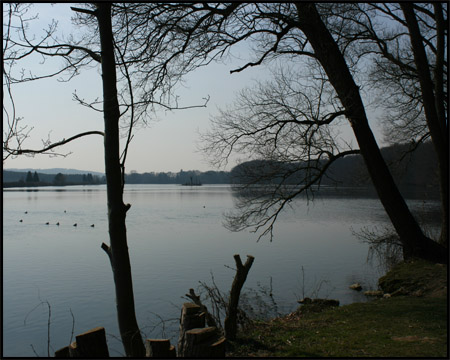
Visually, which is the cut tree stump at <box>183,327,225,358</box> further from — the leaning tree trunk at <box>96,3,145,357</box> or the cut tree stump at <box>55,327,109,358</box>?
the leaning tree trunk at <box>96,3,145,357</box>

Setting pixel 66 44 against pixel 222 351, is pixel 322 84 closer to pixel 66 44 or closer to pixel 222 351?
pixel 66 44

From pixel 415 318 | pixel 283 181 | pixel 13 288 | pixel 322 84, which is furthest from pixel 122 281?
pixel 13 288

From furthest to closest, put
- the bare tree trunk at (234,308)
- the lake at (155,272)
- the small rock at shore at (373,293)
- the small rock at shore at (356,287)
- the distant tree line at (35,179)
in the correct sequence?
the distant tree line at (35,179) < the small rock at shore at (356,287) < the small rock at shore at (373,293) < the lake at (155,272) < the bare tree trunk at (234,308)

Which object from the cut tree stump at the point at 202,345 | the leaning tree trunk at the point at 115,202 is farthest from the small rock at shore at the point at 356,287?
the cut tree stump at the point at 202,345

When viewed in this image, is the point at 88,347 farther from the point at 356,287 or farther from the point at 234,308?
the point at 356,287

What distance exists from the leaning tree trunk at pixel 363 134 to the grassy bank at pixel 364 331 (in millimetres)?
1389

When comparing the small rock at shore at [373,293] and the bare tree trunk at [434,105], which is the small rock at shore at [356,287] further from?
the bare tree trunk at [434,105]

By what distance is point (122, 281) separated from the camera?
6.21 meters

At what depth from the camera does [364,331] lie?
6.75 m

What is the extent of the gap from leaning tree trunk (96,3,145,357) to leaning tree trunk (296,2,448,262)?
5470 mm

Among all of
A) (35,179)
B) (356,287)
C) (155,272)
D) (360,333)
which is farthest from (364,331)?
(35,179)

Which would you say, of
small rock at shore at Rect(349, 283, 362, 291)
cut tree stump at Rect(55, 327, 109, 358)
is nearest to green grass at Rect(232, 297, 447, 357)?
cut tree stump at Rect(55, 327, 109, 358)

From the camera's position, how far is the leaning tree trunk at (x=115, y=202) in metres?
6.18

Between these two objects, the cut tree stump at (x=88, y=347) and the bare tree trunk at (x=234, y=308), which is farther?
the bare tree trunk at (x=234, y=308)
